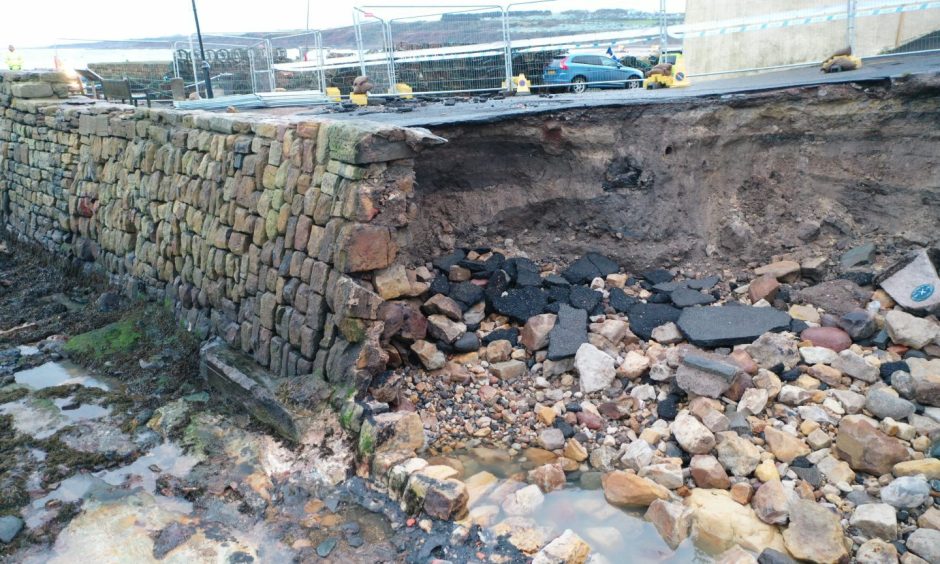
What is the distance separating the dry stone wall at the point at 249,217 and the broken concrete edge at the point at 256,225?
1 cm

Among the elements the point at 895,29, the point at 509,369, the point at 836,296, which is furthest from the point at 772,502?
the point at 895,29

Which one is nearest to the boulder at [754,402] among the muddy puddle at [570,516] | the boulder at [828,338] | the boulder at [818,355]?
the boulder at [818,355]

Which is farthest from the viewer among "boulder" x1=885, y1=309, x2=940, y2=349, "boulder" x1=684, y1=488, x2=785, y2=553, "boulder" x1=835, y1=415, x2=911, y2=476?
"boulder" x1=885, y1=309, x2=940, y2=349

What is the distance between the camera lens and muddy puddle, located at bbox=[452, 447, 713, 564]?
4.61m

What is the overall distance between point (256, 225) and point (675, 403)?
4149 millimetres

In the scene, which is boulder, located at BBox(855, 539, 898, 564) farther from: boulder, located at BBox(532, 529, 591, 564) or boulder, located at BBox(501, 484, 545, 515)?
boulder, located at BBox(501, 484, 545, 515)

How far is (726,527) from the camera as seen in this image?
183 inches

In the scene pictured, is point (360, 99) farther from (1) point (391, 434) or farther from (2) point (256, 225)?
(1) point (391, 434)

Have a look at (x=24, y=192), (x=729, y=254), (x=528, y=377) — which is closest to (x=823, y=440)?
(x=528, y=377)

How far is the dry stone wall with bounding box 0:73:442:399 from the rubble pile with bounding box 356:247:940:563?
40 centimetres

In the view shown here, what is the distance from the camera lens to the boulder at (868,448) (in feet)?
16.0

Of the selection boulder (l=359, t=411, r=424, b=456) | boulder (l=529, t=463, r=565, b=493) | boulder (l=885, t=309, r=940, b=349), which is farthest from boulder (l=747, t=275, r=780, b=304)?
boulder (l=359, t=411, r=424, b=456)

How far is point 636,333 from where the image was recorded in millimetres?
6641

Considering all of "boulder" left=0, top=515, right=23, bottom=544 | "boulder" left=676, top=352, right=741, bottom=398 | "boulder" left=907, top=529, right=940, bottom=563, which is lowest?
"boulder" left=0, top=515, right=23, bottom=544
